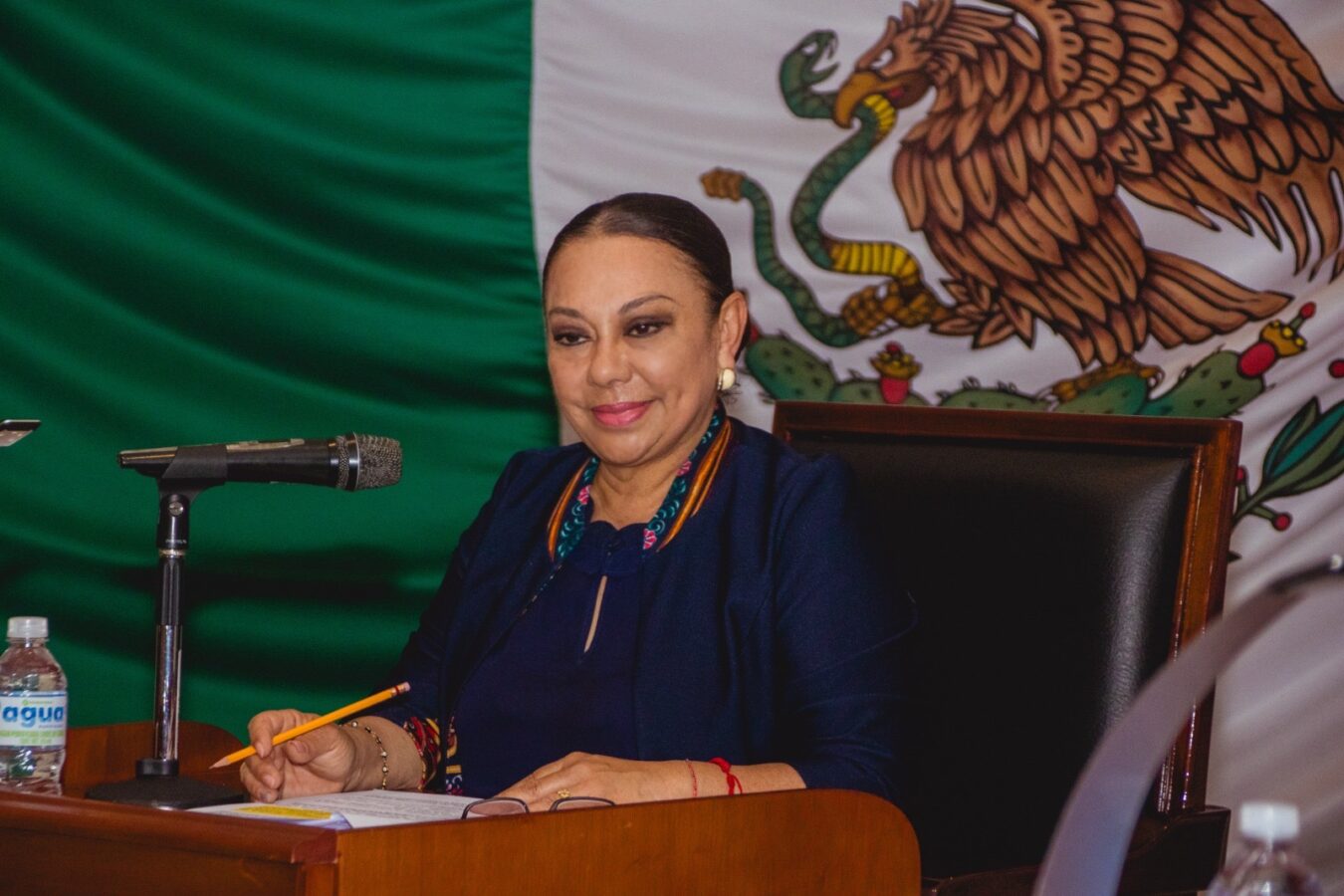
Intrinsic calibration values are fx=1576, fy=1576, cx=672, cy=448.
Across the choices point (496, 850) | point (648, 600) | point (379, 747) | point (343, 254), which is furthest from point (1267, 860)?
point (343, 254)

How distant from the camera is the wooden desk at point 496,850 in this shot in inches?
39.7

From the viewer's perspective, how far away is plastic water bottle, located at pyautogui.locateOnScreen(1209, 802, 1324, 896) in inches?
29.6

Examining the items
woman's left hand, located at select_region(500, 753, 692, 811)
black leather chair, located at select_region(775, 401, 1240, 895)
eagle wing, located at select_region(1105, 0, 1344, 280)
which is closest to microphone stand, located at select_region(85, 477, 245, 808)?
woman's left hand, located at select_region(500, 753, 692, 811)

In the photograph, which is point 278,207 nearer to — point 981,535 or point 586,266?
point 586,266

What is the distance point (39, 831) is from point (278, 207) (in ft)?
5.96

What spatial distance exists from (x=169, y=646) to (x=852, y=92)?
156cm

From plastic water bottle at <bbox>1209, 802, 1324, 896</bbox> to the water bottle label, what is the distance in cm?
102

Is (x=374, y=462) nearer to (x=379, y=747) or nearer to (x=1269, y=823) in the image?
(x=379, y=747)

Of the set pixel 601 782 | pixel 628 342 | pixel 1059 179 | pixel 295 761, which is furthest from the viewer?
pixel 1059 179

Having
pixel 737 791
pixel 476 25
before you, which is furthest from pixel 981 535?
pixel 476 25

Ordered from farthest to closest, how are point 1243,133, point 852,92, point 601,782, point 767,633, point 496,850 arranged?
point 852,92 → point 1243,133 → point 767,633 → point 601,782 → point 496,850

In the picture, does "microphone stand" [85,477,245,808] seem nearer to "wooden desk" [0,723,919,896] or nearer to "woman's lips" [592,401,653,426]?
"wooden desk" [0,723,919,896]

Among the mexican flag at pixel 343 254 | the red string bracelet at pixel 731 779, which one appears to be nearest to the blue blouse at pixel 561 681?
the red string bracelet at pixel 731 779

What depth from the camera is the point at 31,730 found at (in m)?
1.41
